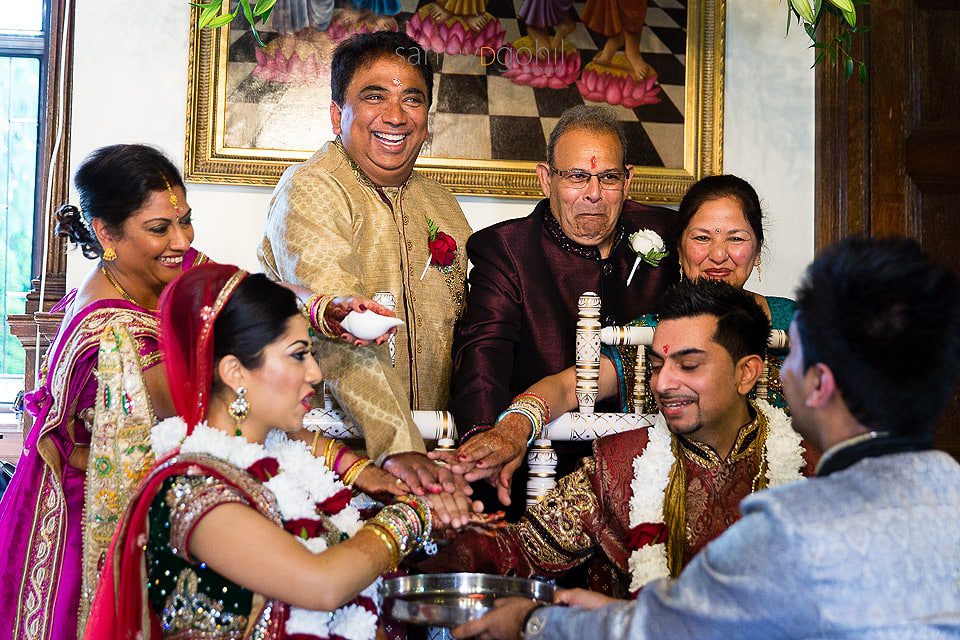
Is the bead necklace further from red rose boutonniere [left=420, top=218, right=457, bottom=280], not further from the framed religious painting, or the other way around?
the framed religious painting

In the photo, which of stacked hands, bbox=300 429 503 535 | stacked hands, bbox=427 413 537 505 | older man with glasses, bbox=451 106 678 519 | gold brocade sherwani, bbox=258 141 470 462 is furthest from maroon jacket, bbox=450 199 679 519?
stacked hands, bbox=300 429 503 535

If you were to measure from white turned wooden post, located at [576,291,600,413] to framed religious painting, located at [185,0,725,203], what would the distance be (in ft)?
5.43

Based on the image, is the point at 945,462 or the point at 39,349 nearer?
the point at 945,462

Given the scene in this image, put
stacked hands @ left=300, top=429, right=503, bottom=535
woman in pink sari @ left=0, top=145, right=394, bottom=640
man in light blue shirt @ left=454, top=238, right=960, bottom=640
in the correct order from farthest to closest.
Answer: woman in pink sari @ left=0, top=145, right=394, bottom=640, stacked hands @ left=300, top=429, right=503, bottom=535, man in light blue shirt @ left=454, top=238, right=960, bottom=640

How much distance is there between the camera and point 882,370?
196cm

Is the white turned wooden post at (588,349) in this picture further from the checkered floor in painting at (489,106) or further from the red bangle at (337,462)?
the checkered floor in painting at (489,106)

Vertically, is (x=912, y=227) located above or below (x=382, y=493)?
above

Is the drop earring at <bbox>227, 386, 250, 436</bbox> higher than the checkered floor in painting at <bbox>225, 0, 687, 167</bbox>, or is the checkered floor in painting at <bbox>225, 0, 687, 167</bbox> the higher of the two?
the checkered floor in painting at <bbox>225, 0, 687, 167</bbox>

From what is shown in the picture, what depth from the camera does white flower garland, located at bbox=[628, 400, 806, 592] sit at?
2953 millimetres

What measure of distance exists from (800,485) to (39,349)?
362 cm

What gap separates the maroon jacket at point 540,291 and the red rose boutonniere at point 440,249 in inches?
3.1

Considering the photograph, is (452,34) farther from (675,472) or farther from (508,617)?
(508,617)

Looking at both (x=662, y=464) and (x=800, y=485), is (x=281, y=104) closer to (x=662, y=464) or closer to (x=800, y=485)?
(x=662, y=464)

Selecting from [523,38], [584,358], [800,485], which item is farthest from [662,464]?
[523,38]
